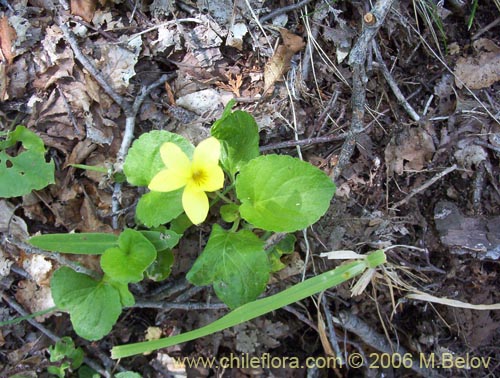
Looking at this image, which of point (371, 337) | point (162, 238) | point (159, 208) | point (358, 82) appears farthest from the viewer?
point (371, 337)

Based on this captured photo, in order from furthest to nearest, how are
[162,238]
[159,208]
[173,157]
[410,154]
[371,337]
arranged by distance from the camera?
[371,337], [410,154], [162,238], [159,208], [173,157]

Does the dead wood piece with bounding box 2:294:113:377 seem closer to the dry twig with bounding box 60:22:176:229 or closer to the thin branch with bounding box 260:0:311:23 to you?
the dry twig with bounding box 60:22:176:229

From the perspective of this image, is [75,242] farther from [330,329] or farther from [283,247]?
[330,329]

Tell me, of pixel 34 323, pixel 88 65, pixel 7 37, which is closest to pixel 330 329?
pixel 34 323

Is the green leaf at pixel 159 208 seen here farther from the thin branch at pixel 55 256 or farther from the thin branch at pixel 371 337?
the thin branch at pixel 371 337

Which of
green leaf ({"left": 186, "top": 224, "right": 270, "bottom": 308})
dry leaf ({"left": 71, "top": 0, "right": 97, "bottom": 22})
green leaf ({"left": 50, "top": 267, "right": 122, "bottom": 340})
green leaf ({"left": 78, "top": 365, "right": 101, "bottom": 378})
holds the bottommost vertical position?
green leaf ({"left": 78, "top": 365, "right": 101, "bottom": 378})

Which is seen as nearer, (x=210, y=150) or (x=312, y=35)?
(x=210, y=150)

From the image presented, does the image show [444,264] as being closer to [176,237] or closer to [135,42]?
[176,237]

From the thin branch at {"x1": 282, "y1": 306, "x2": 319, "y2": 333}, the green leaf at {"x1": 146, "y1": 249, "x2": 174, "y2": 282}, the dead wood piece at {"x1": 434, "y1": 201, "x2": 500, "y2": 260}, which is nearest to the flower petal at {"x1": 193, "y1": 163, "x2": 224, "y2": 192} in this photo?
the green leaf at {"x1": 146, "y1": 249, "x2": 174, "y2": 282}
